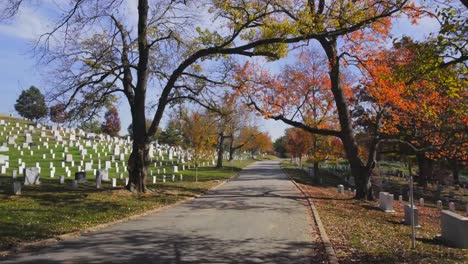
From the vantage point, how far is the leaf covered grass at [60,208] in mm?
9977

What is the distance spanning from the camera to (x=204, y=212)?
48.6ft

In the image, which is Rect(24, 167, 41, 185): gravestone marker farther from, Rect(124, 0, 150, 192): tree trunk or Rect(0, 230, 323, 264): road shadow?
Rect(0, 230, 323, 264): road shadow

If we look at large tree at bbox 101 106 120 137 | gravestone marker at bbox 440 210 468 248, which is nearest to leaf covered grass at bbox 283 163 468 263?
gravestone marker at bbox 440 210 468 248

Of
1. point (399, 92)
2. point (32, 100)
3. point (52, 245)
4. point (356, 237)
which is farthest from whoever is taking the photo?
point (32, 100)

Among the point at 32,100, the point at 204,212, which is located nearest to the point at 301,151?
the point at 204,212

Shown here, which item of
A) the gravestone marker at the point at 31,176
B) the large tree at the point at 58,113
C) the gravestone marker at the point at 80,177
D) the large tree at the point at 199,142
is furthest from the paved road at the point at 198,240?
the large tree at the point at 199,142

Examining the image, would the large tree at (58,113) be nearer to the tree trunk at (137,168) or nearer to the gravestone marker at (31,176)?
the gravestone marker at (31,176)

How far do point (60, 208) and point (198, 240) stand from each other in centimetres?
593

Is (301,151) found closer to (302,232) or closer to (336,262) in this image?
(302,232)

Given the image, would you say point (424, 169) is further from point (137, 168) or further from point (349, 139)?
point (137, 168)

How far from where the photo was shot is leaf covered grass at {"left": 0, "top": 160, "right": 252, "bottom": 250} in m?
9.98

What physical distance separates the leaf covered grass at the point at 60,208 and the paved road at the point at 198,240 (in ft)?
2.75

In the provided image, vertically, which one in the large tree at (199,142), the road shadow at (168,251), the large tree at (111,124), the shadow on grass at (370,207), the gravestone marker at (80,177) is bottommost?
the shadow on grass at (370,207)

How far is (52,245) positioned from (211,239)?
10.6 ft
